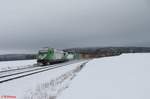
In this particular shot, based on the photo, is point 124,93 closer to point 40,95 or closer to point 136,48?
point 40,95

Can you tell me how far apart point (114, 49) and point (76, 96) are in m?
145

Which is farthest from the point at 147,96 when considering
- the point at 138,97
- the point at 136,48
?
the point at 136,48

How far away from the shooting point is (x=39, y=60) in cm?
3988

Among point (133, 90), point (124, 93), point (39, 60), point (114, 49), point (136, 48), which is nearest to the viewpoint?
point (124, 93)

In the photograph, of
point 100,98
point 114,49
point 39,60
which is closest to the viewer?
point 100,98

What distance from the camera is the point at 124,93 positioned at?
1127cm

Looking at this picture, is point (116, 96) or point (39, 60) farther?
point (39, 60)

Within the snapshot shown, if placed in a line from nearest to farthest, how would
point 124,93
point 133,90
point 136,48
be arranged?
point 124,93
point 133,90
point 136,48

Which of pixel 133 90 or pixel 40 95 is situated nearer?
pixel 40 95

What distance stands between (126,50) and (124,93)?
150 m

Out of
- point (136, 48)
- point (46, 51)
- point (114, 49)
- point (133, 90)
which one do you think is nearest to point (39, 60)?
point (46, 51)

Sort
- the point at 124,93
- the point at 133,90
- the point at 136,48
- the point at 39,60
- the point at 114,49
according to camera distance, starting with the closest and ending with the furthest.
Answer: the point at 124,93 → the point at 133,90 → the point at 39,60 → the point at 114,49 → the point at 136,48

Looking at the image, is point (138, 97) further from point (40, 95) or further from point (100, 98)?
point (40, 95)

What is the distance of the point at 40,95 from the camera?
1030cm
